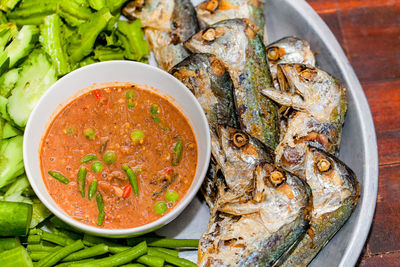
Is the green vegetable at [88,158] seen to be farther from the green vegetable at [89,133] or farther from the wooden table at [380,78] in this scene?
the wooden table at [380,78]

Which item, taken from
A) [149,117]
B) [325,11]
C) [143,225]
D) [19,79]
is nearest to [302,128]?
[149,117]

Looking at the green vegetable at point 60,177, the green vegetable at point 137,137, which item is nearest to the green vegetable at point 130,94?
the green vegetable at point 137,137

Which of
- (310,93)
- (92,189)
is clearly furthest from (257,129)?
(92,189)

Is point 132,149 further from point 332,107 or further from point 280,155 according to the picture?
point 332,107

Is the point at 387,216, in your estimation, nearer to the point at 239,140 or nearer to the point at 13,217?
the point at 239,140

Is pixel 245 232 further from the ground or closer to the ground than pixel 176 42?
closer to the ground

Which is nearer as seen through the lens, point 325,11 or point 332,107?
point 332,107

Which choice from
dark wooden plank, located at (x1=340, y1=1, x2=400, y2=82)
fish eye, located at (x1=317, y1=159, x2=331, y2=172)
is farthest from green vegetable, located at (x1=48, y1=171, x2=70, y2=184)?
dark wooden plank, located at (x1=340, y1=1, x2=400, y2=82)
